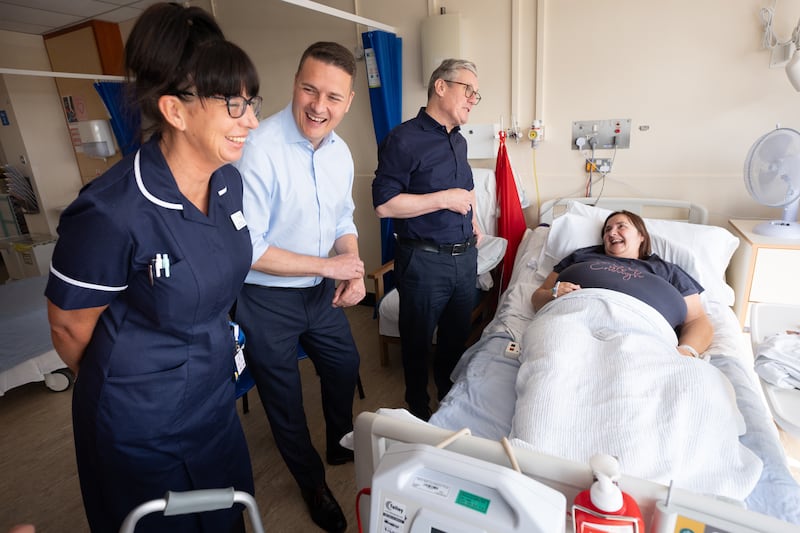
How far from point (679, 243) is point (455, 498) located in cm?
213

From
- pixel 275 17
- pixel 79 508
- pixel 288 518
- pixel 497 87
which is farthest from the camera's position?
pixel 275 17

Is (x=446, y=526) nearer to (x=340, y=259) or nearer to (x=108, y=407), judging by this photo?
(x=108, y=407)

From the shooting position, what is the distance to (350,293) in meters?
1.65

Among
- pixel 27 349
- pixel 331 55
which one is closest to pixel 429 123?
pixel 331 55

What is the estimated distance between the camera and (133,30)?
0.94 m

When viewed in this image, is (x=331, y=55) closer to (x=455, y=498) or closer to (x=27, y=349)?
(x=455, y=498)

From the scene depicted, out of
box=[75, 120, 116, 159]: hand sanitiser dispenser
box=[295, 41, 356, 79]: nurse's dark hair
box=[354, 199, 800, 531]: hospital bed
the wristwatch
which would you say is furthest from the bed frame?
box=[75, 120, 116, 159]: hand sanitiser dispenser

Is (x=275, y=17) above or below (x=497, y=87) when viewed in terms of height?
above

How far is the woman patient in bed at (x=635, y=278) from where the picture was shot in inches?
72.1

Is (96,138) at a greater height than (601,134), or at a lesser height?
greater

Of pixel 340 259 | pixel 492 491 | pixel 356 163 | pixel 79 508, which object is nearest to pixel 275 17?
pixel 356 163

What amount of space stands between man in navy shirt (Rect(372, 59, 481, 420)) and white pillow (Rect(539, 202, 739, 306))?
554 mm

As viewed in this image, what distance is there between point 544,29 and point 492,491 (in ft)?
8.84

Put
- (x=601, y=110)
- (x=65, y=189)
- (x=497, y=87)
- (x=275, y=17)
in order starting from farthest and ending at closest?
(x=65, y=189) → (x=275, y=17) → (x=497, y=87) → (x=601, y=110)
